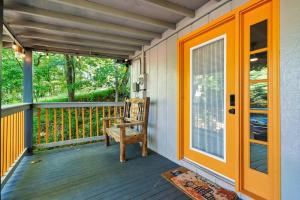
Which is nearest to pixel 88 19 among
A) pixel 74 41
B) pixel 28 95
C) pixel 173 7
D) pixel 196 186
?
pixel 74 41

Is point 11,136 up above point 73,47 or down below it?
below

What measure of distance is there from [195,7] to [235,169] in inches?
84.6

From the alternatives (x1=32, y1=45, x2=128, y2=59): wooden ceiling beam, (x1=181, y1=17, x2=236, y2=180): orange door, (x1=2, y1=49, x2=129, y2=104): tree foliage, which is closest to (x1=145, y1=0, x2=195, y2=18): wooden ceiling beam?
(x1=181, y1=17, x2=236, y2=180): orange door

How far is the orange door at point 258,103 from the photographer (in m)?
1.50

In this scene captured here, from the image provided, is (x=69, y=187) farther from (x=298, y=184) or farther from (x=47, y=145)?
(x=298, y=184)

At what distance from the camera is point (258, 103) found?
161 centimetres

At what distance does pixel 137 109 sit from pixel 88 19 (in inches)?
73.1

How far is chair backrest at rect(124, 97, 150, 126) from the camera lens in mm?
3033

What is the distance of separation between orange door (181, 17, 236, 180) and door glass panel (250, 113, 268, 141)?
21 centimetres

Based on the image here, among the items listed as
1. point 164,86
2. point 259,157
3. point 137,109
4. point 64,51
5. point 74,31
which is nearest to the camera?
point 259,157

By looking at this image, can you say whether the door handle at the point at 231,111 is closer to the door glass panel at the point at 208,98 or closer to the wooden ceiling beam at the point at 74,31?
the door glass panel at the point at 208,98

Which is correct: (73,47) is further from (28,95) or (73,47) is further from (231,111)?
(231,111)

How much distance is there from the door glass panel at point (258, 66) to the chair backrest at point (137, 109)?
1811 mm

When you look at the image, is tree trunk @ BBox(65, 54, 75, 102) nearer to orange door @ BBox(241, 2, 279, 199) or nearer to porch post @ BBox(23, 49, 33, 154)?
porch post @ BBox(23, 49, 33, 154)
